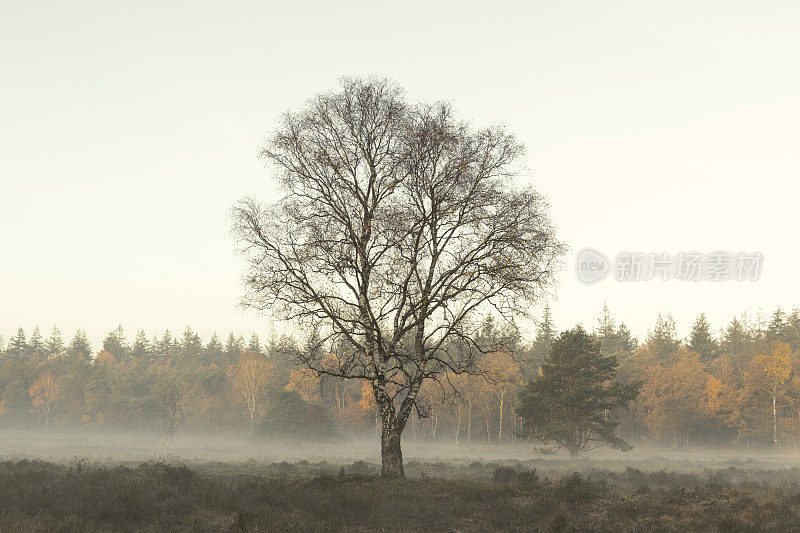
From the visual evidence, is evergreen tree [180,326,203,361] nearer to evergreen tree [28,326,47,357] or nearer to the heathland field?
evergreen tree [28,326,47,357]

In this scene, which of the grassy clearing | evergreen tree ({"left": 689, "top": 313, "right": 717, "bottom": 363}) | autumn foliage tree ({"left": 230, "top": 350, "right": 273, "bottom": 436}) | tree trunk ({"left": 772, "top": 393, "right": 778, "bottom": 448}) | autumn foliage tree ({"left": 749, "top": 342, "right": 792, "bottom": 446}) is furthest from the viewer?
evergreen tree ({"left": 689, "top": 313, "right": 717, "bottom": 363})

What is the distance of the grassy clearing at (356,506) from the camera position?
11602 millimetres

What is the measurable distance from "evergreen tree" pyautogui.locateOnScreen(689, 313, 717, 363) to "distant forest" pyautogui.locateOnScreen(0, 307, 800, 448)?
0.70 feet

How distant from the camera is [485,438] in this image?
7375 centimetres

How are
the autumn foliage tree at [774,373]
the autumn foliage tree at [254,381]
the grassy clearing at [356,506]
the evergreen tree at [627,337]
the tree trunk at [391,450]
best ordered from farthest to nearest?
the evergreen tree at [627,337], the autumn foliage tree at [254,381], the autumn foliage tree at [774,373], the tree trunk at [391,450], the grassy clearing at [356,506]

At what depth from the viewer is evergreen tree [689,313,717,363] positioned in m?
91.3

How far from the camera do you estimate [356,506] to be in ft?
45.0

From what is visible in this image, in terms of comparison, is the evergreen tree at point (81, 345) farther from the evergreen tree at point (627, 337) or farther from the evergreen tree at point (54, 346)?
the evergreen tree at point (627, 337)

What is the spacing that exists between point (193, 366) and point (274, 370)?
100 feet

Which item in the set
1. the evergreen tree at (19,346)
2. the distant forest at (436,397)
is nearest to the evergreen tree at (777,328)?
the distant forest at (436,397)

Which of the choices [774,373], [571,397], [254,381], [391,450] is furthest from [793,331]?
[391,450]

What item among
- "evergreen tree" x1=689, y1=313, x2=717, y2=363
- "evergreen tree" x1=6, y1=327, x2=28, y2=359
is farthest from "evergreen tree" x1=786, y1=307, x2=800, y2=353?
"evergreen tree" x1=6, y1=327, x2=28, y2=359

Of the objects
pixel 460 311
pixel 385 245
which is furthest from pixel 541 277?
pixel 385 245

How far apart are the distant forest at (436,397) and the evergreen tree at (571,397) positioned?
103 inches
